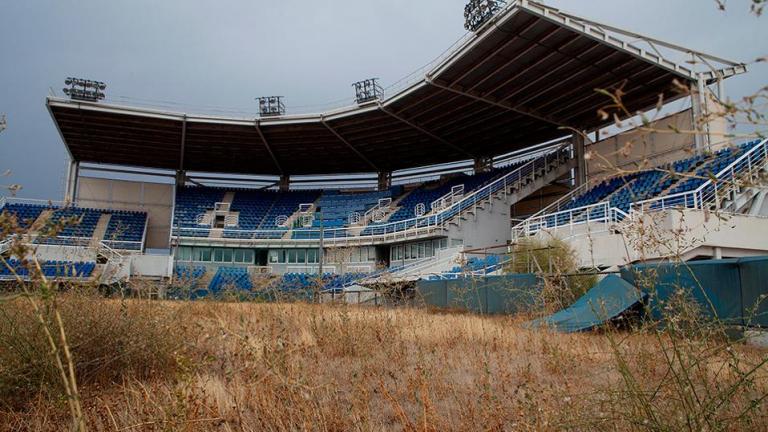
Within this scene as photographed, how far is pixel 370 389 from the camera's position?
176 inches

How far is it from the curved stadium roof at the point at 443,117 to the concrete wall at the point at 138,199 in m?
1.99

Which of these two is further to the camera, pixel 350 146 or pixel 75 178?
pixel 75 178

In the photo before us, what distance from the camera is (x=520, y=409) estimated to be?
2.86 meters

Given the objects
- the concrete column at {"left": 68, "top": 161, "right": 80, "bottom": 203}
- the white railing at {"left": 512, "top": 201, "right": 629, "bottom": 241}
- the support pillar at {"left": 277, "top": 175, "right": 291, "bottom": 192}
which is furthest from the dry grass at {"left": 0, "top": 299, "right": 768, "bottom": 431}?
the concrete column at {"left": 68, "top": 161, "right": 80, "bottom": 203}

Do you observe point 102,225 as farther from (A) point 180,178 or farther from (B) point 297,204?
(B) point 297,204

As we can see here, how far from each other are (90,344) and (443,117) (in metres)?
32.8

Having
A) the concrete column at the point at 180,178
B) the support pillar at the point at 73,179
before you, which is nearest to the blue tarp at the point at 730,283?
the concrete column at the point at 180,178

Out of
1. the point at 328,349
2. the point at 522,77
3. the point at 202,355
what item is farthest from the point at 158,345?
the point at 522,77

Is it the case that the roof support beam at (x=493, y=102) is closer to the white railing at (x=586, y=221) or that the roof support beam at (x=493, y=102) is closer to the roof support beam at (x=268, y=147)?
the white railing at (x=586, y=221)

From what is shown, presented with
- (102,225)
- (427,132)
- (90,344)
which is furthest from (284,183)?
(90,344)

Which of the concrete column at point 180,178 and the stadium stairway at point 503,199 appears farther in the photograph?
the concrete column at point 180,178

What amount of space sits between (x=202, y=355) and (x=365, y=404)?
2.35 meters

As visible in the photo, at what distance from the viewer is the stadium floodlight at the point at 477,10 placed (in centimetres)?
3089

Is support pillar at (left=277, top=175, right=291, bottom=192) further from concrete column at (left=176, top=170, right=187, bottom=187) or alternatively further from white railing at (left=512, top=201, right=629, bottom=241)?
white railing at (left=512, top=201, right=629, bottom=241)
